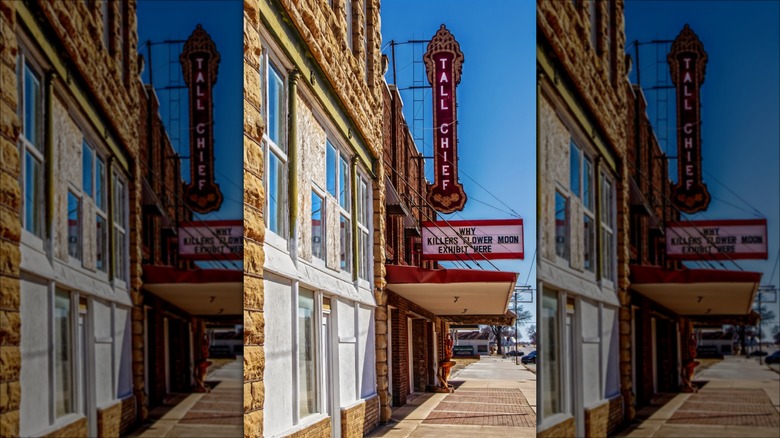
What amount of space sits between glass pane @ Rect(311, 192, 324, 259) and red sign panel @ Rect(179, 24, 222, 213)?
5.76 ft

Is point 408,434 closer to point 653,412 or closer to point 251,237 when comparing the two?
point 251,237

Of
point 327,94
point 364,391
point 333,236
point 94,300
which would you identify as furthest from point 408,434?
point 94,300

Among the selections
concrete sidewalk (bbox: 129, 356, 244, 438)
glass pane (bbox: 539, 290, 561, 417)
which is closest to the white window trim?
concrete sidewalk (bbox: 129, 356, 244, 438)

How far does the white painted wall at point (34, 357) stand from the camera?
1.59 meters

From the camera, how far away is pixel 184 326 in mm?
2248

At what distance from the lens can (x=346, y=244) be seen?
5180mm

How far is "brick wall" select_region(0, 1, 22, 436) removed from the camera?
1.54 meters

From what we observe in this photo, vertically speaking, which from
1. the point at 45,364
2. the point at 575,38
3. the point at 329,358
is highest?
the point at 575,38

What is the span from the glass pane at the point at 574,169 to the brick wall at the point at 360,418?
2726 millimetres

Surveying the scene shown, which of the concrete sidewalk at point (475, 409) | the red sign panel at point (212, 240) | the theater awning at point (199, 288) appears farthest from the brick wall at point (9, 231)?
the concrete sidewalk at point (475, 409)

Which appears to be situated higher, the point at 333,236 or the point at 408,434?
the point at 333,236

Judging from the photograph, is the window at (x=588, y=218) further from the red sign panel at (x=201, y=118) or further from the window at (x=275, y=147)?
the window at (x=275, y=147)

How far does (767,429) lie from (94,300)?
6.86ft

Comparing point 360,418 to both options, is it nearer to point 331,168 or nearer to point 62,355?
point 331,168
